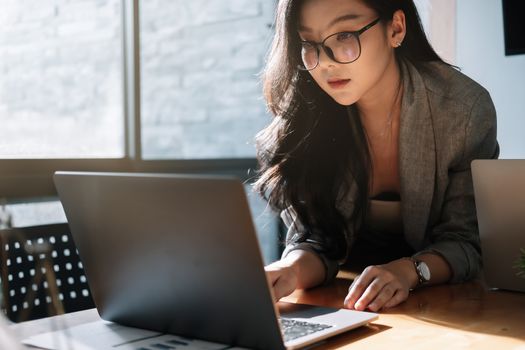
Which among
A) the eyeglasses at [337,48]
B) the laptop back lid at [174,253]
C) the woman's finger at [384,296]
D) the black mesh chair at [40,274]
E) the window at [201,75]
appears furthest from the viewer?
the window at [201,75]

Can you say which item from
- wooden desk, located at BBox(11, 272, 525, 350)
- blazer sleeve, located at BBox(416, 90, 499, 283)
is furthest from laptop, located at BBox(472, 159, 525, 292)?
blazer sleeve, located at BBox(416, 90, 499, 283)

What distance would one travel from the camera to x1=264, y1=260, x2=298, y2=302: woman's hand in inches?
49.3

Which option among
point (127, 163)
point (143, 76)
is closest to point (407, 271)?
point (127, 163)

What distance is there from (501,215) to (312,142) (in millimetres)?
619

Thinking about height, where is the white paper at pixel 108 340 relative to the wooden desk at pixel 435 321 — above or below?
above

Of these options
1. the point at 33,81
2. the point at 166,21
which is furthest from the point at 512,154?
the point at 33,81

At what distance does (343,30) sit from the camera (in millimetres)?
1597

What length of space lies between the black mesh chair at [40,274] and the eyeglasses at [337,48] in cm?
65

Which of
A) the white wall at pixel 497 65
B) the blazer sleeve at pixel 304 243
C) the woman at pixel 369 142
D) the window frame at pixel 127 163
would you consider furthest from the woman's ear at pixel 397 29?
the white wall at pixel 497 65

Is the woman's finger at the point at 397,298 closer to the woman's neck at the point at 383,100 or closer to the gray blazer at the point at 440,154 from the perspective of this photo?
the gray blazer at the point at 440,154

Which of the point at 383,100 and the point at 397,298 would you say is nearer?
the point at 397,298

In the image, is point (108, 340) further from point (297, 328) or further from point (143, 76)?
point (143, 76)

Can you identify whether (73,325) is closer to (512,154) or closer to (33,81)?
(33,81)

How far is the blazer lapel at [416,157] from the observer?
5.32 feet
